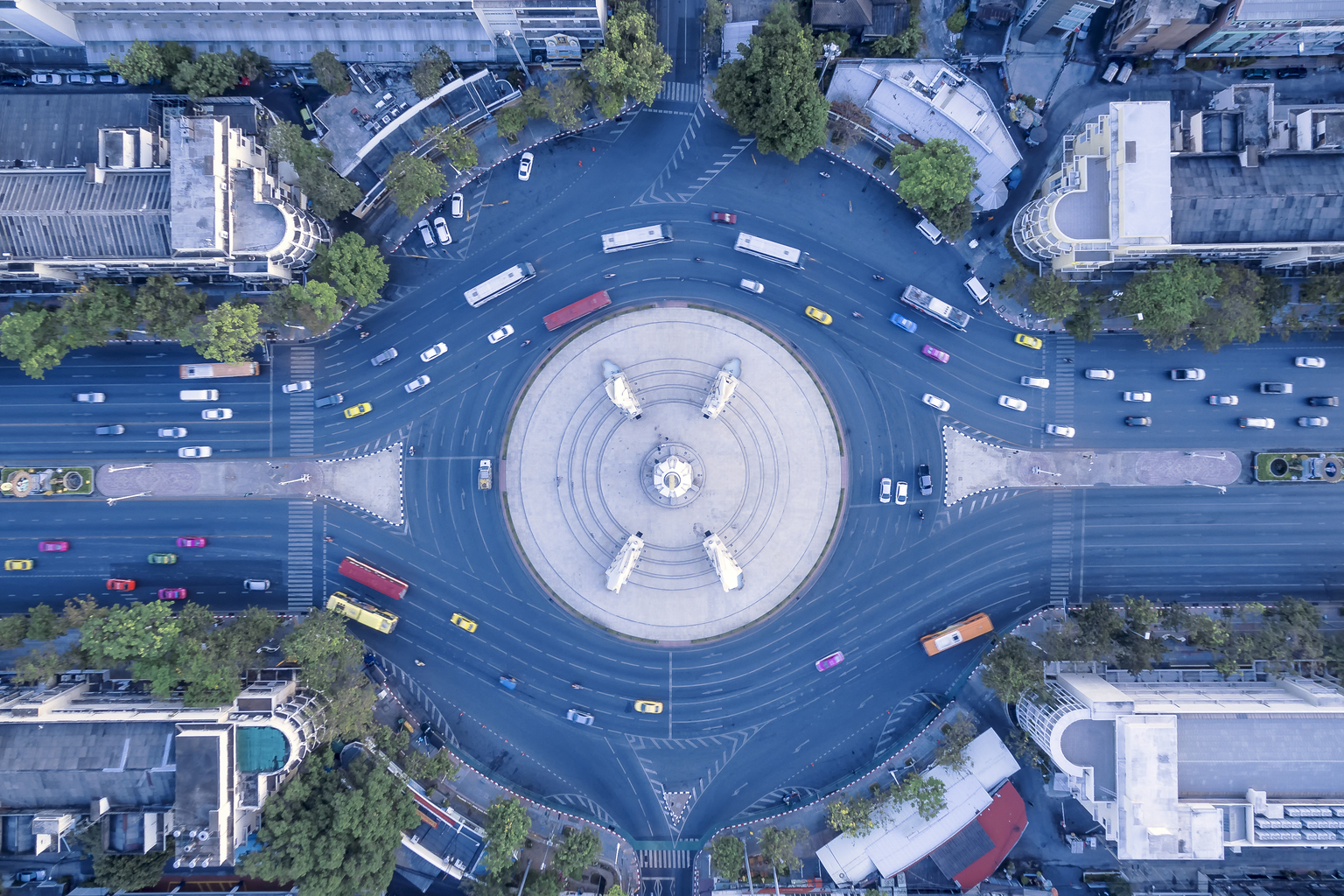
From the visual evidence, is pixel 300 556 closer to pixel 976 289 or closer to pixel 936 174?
pixel 936 174

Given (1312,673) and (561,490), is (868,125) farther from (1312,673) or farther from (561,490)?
(1312,673)

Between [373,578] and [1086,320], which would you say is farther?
[373,578]

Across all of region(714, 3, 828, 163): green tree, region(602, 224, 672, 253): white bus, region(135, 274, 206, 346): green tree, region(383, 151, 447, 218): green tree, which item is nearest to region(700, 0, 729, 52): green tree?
region(714, 3, 828, 163): green tree

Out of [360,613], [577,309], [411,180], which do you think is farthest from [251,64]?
[360,613]

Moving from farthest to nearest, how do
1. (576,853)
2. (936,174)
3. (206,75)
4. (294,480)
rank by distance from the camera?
(294,480), (576,853), (206,75), (936,174)

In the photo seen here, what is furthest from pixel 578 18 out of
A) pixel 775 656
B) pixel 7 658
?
pixel 7 658

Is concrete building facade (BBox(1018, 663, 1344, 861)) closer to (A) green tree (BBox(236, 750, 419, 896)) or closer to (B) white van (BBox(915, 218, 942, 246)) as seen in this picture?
(B) white van (BBox(915, 218, 942, 246))
